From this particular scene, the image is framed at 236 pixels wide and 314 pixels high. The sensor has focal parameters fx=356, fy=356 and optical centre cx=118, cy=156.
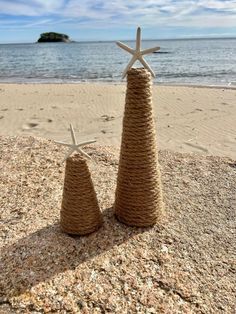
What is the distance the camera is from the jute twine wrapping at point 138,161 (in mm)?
2562

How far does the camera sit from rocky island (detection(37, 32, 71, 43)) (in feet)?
399

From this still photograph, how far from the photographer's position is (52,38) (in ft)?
404

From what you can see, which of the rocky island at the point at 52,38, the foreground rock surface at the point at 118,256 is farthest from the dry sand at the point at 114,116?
the rocky island at the point at 52,38

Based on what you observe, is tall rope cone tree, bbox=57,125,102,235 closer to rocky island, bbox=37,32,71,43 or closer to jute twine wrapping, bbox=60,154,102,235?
jute twine wrapping, bbox=60,154,102,235

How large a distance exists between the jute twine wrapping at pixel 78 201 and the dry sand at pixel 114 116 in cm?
287

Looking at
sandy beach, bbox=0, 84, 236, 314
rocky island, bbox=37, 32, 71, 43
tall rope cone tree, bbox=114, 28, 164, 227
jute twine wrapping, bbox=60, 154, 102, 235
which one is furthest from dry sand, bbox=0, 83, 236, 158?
rocky island, bbox=37, 32, 71, 43

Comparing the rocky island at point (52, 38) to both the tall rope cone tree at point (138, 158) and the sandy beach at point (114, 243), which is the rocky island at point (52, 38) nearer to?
the sandy beach at point (114, 243)

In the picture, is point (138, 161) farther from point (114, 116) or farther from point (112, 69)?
point (112, 69)

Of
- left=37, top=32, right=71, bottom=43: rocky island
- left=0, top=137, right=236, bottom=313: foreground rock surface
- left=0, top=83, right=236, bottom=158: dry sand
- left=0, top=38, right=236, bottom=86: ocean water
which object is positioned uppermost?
left=37, top=32, right=71, bottom=43: rocky island

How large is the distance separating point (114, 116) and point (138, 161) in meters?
5.04

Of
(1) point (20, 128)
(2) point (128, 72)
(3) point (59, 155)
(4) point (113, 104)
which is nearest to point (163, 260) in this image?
(2) point (128, 72)

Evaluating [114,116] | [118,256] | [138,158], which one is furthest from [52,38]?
[118,256]

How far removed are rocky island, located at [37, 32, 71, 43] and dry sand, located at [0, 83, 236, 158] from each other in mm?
118482

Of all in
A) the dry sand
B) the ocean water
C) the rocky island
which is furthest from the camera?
the rocky island
